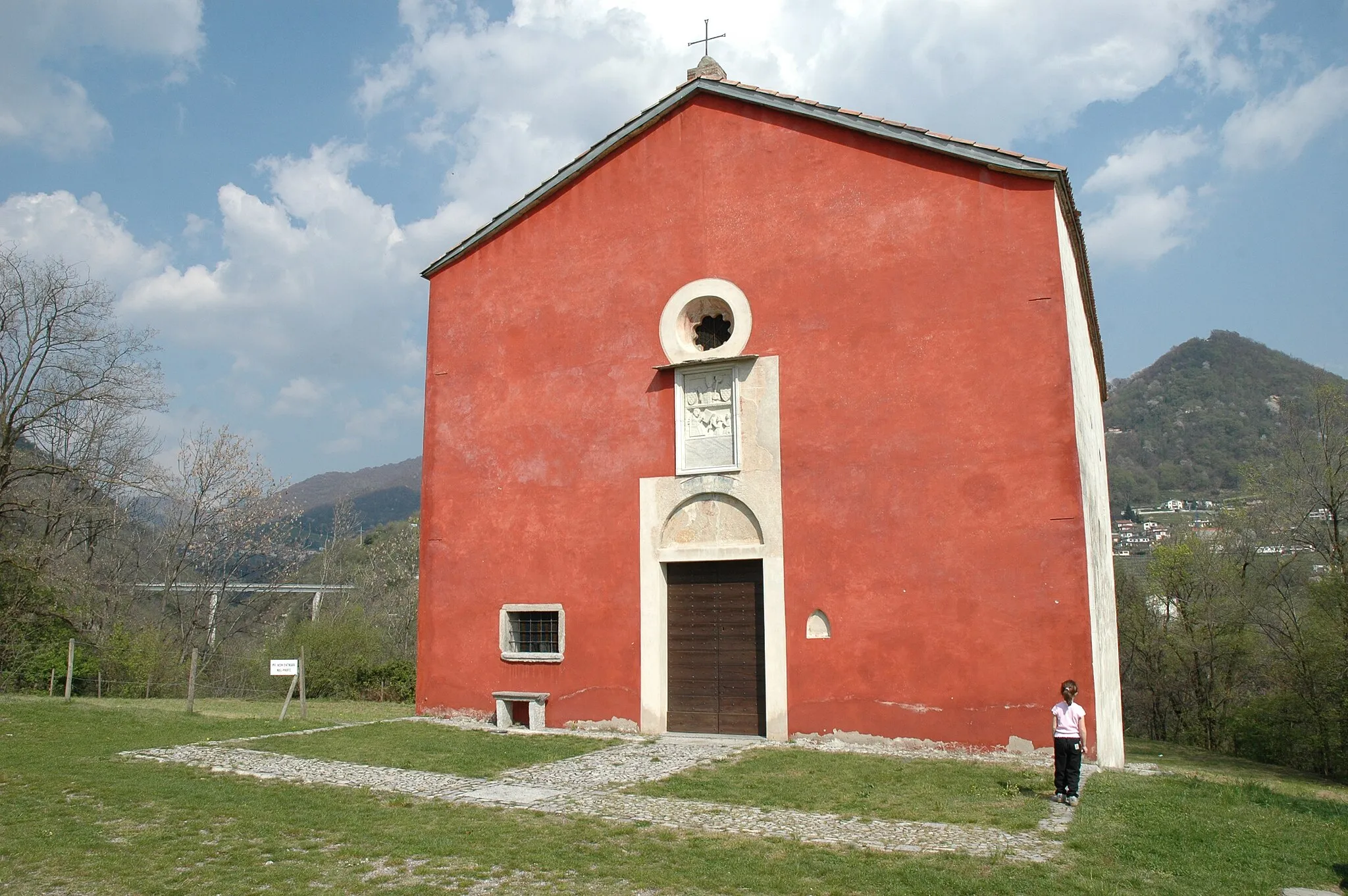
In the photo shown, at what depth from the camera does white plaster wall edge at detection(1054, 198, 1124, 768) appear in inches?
462

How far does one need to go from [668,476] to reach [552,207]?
5.25 meters

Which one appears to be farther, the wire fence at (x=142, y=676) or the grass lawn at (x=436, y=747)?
the wire fence at (x=142, y=676)

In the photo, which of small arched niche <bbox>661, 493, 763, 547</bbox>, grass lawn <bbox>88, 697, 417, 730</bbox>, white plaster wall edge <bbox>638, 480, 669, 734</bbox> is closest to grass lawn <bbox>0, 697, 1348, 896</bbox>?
white plaster wall edge <bbox>638, 480, 669, 734</bbox>

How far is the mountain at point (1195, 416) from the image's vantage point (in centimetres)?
6644

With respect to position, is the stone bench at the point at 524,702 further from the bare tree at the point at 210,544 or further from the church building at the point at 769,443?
the bare tree at the point at 210,544

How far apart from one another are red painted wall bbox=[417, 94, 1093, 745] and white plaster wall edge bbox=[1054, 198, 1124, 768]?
552 millimetres

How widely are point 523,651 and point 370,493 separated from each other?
140 metres

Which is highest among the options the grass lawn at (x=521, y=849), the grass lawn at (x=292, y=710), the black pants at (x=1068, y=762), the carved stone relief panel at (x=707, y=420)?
the carved stone relief panel at (x=707, y=420)

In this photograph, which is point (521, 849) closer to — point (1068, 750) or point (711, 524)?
point (1068, 750)

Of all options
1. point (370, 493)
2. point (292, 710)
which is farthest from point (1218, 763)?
point (370, 493)

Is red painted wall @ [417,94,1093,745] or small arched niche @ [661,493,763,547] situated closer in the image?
red painted wall @ [417,94,1093,745]

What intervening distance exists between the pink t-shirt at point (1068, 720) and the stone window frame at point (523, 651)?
24.7ft

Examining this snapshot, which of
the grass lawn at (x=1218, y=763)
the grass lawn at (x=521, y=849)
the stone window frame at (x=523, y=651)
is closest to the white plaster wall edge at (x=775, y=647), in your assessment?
the stone window frame at (x=523, y=651)

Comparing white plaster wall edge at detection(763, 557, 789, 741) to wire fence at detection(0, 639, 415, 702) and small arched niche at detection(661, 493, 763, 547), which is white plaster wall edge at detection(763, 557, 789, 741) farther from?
wire fence at detection(0, 639, 415, 702)
